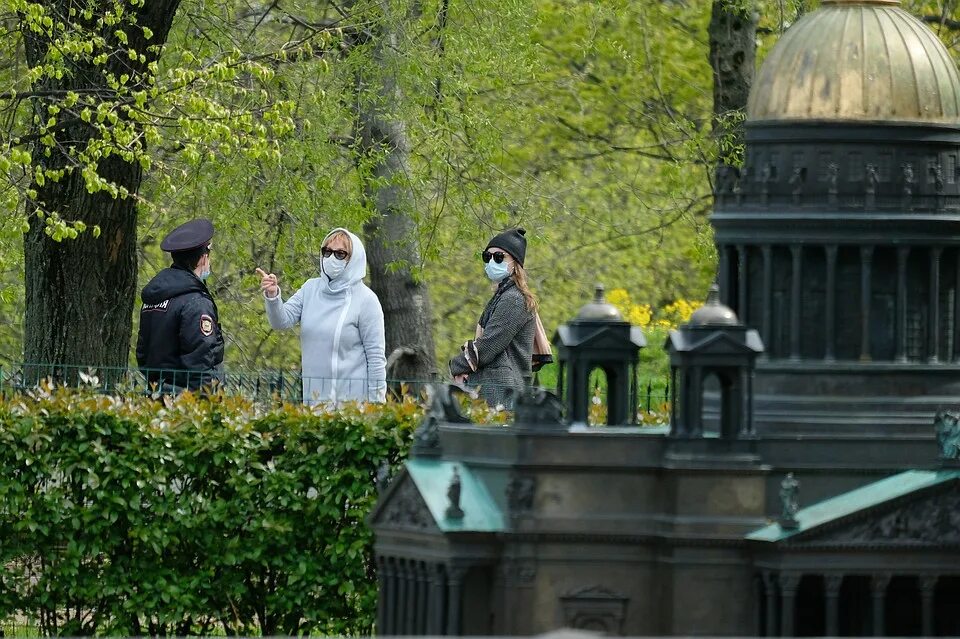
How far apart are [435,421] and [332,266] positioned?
3971mm

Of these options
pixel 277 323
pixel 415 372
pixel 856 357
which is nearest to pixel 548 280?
pixel 415 372

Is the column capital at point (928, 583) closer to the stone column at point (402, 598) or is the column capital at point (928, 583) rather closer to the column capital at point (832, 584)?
the column capital at point (832, 584)

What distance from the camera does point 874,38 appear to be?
1337 centimetres

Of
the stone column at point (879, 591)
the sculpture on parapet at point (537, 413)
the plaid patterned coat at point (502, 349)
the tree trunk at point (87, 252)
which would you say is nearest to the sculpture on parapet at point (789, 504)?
the stone column at point (879, 591)

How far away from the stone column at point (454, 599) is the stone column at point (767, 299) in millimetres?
2106

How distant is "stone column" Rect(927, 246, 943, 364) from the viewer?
43.9 ft

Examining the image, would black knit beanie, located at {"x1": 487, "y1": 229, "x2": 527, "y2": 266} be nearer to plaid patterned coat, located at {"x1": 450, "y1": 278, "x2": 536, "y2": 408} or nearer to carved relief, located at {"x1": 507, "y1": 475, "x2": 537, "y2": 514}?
plaid patterned coat, located at {"x1": 450, "y1": 278, "x2": 536, "y2": 408}

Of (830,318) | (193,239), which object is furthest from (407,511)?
(193,239)

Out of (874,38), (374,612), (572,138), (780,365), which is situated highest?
(572,138)

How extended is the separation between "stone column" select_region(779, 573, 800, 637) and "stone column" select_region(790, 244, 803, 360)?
1341mm

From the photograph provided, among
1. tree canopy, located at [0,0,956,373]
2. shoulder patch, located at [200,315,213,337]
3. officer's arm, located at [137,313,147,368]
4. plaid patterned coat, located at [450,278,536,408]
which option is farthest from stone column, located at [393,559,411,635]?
tree canopy, located at [0,0,956,373]

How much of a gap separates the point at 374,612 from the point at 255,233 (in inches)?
403

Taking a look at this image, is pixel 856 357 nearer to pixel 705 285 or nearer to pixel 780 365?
pixel 780 365

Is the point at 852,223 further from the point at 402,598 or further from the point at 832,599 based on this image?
the point at 402,598
